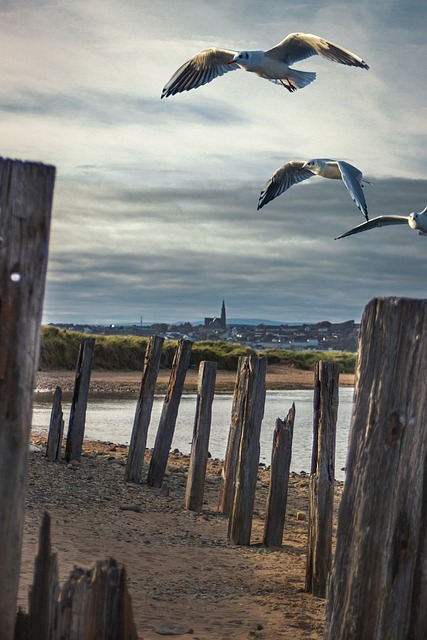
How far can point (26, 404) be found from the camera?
3318 mm

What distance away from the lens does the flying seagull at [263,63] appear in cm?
1194

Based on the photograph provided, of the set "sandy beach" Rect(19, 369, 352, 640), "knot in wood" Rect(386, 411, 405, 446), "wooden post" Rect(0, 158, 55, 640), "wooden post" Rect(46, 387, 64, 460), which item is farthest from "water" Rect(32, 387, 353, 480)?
"wooden post" Rect(0, 158, 55, 640)

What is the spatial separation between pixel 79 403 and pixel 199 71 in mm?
5355

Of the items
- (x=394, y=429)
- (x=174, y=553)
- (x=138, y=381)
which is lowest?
(x=174, y=553)

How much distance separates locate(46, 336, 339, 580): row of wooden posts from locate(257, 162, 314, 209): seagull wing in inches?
113

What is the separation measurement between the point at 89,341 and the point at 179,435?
9327mm

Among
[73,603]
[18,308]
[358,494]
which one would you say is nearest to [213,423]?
[358,494]

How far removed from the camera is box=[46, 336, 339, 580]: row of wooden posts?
309 inches

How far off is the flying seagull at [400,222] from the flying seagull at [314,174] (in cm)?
60

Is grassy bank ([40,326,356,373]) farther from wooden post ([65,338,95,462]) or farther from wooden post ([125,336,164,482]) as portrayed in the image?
wooden post ([125,336,164,482])

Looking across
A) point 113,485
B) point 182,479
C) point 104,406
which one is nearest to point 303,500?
point 182,479

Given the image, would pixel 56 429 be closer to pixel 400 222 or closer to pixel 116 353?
pixel 400 222

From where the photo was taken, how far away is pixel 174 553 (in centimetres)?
901

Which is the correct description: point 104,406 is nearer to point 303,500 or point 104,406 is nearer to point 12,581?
point 303,500
